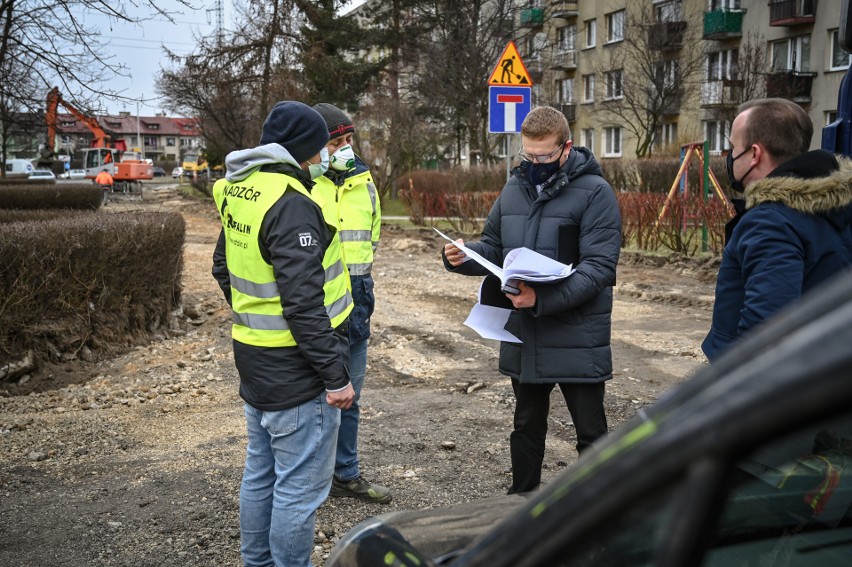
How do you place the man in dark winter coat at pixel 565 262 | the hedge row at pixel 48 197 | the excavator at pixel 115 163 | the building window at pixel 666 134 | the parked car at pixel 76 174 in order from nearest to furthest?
the man in dark winter coat at pixel 565 262 < the hedge row at pixel 48 197 < the building window at pixel 666 134 < the excavator at pixel 115 163 < the parked car at pixel 76 174

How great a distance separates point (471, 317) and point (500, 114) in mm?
6994

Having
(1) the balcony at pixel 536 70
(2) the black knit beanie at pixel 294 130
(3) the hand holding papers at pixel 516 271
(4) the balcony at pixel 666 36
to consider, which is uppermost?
(4) the balcony at pixel 666 36

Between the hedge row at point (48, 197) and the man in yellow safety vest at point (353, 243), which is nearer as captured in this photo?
the man in yellow safety vest at point (353, 243)

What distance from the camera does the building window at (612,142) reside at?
44.4 metres

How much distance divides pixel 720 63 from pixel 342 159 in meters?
36.9

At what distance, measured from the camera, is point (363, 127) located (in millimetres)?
29250

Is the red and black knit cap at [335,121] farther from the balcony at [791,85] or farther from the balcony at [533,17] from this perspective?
the balcony at [533,17]

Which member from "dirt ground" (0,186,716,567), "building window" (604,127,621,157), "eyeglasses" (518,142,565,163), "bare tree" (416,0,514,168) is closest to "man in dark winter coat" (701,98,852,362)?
"eyeglasses" (518,142,565,163)

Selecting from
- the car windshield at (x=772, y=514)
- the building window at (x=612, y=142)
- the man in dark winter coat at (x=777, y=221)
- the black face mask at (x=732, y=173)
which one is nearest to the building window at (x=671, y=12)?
the building window at (x=612, y=142)

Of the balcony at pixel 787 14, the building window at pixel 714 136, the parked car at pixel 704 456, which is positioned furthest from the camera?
the building window at pixel 714 136

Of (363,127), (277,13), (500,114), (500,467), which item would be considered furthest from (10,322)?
(363,127)

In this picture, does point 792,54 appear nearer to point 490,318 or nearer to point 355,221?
point 355,221

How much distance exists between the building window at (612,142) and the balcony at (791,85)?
12132 millimetres

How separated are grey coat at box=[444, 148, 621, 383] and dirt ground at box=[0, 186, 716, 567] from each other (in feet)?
3.83
